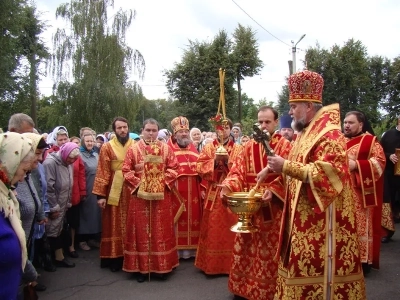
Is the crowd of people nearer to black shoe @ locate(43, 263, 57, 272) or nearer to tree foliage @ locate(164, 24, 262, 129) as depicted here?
black shoe @ locate(43, 263, 57, 272)

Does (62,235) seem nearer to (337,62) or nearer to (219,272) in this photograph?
(219,272)

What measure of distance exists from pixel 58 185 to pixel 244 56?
21906mm

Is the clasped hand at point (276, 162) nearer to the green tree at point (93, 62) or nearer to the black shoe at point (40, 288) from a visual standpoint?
the black shoe at point (40, 288)

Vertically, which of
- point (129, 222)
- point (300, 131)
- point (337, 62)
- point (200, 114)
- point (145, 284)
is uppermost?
point (337, 62)

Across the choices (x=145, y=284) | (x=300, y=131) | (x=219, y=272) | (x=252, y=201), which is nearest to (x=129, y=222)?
(x=145, y=284)

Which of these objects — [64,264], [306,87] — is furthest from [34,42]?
[306,87]

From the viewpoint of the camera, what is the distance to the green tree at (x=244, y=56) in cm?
2644

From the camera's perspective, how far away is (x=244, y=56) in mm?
26594

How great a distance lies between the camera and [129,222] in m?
5.73

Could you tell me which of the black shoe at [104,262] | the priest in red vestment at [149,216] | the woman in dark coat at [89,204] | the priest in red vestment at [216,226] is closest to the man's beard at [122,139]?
the priest in red vestment at [149,216]

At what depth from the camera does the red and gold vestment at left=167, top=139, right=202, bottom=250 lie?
22.5 ft

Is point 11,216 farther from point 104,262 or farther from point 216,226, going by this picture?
point 104,262

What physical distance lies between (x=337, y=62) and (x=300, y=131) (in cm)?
2348

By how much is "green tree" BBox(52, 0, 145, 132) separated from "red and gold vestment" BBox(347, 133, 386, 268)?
931 inches
